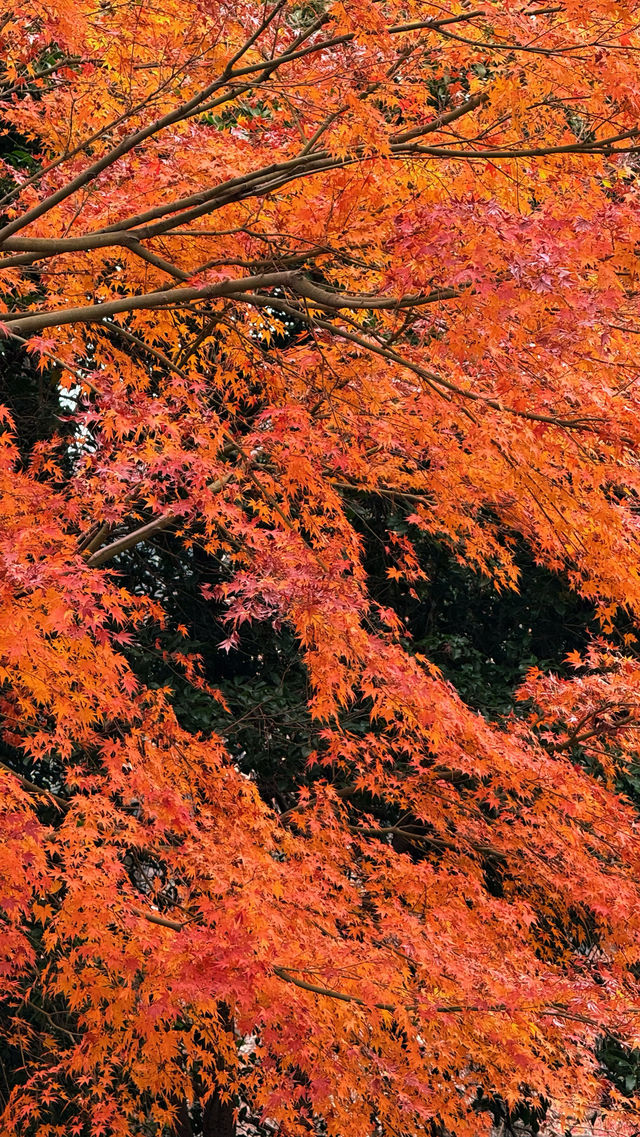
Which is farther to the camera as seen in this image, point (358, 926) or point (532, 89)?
point (358, 926)

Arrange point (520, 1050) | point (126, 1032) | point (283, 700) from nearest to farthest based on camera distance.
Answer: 1. point (520, 1050)
2. point (126, 1032)
3. point (283, 700)

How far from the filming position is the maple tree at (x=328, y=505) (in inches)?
169

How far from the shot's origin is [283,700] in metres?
7.84

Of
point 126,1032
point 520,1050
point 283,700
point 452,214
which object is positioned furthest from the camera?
point 283,700

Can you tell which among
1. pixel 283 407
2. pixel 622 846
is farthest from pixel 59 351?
pixel 622 846

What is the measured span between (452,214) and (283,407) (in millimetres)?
1955

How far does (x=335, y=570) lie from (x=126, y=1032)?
2.54 metres

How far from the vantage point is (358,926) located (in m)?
5.85

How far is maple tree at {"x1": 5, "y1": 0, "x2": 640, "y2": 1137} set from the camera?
14.1 feet

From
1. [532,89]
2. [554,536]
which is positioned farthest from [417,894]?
[532,89]

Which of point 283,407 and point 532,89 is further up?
point 532,89

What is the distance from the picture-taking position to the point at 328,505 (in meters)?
6.24

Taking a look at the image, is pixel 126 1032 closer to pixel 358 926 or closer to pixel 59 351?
pixel 358 926

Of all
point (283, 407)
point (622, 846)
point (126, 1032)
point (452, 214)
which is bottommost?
point (126, 1032)
